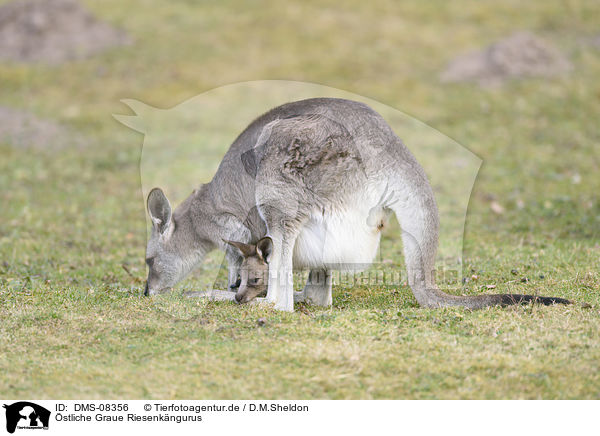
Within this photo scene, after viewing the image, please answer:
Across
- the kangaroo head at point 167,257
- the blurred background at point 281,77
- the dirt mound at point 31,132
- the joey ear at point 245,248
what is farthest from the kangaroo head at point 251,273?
the dirt mound at point 31,132

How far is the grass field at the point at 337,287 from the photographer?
422cm

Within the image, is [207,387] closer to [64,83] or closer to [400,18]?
[64,83]

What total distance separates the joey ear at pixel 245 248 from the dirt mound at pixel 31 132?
892 cm

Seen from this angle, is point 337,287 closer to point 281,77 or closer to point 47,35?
point 281,77

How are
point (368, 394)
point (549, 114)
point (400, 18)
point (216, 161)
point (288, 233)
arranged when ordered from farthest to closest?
point (400, 18), point (549, 114), point (216, 161), point (288, 233), point (368, 394)

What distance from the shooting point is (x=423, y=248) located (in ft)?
16.7

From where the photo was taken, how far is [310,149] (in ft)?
17.1

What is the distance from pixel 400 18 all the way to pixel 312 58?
12.8ft

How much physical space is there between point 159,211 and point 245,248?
0.93 m

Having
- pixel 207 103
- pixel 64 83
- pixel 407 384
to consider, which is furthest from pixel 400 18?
pixel 407 384

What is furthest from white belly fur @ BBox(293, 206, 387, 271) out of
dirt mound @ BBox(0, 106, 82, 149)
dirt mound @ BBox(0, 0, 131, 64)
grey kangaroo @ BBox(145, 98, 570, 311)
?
dirt mound @ BBox(0, 0, 131, 64)

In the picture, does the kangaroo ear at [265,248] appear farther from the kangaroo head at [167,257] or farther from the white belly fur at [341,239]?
the kangaroo head at [167,257]

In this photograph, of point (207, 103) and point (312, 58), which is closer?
point (207, 103)
